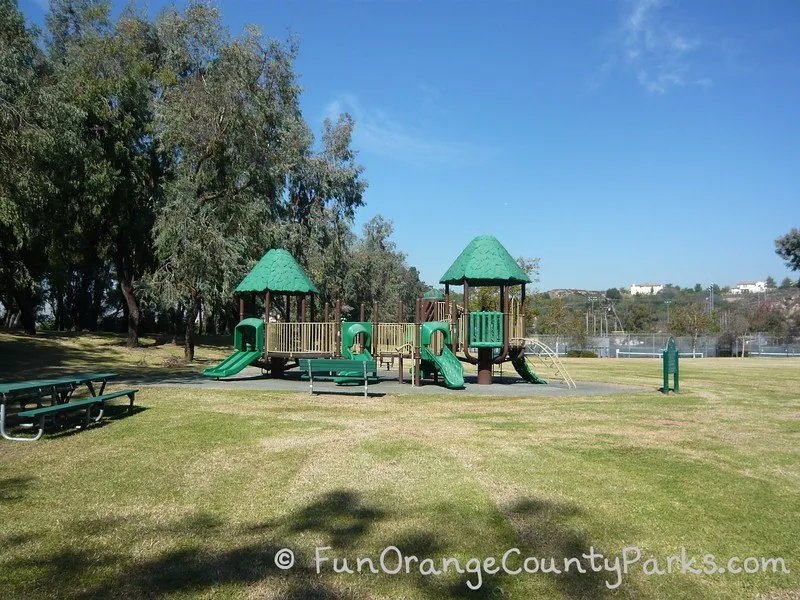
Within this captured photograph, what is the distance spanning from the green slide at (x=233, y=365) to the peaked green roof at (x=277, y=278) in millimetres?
2322

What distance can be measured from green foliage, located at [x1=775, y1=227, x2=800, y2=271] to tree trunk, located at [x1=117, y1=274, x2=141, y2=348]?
151 ft

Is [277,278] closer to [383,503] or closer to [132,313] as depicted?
[132,313]

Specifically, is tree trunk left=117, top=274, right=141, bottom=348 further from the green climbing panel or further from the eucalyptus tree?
the green climbing panel

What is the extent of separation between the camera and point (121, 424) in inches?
405

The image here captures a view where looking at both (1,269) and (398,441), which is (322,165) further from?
(398,441)

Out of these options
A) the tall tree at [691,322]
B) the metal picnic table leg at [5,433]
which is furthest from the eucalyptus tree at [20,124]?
the tall tree at [691,322]

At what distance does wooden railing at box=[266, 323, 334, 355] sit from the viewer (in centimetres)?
1949

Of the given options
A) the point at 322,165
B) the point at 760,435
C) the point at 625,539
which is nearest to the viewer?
the point at 625,539

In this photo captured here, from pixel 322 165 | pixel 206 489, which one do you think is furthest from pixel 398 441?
pixel 322 165

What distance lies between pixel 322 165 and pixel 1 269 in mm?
18130

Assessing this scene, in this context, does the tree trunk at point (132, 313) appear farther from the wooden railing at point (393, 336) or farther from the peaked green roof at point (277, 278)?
the wooden railing at point (393, 336)

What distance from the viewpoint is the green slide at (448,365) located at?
17.2 m

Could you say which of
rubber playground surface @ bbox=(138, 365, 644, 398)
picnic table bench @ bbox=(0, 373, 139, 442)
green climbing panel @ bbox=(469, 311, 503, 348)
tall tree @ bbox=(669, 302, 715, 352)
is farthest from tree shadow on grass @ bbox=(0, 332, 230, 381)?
tall tree @ bbox=(669, 302, 715, 352)

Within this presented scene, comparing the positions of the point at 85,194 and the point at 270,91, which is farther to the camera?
the point at 270,91
